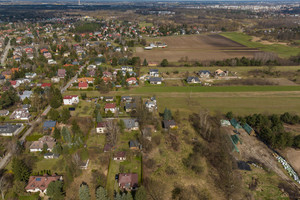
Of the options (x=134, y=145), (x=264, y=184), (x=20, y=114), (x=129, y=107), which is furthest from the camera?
(x=129, y=107)

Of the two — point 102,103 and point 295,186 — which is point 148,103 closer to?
point 102,103

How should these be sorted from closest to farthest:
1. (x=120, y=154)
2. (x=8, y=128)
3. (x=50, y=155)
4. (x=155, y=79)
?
(x=120, y=154) < (x=50, y=155) < (x=8, y=128) < (x=155, y=79)

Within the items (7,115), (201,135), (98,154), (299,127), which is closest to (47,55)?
(7,115)

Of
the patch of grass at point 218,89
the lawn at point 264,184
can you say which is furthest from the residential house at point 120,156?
the patch of grass at point 218,89

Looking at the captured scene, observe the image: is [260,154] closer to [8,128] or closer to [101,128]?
[101,128]

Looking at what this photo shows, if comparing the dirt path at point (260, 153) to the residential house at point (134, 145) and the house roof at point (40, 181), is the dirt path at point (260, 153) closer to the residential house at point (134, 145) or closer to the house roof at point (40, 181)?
the residential house at point (134, 145)

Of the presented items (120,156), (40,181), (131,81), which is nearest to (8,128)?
(40,181)
